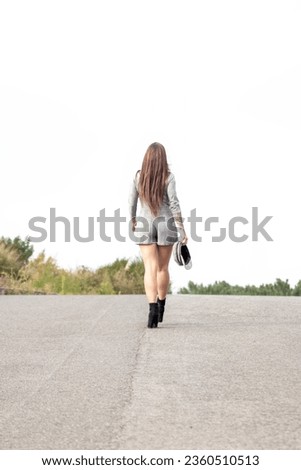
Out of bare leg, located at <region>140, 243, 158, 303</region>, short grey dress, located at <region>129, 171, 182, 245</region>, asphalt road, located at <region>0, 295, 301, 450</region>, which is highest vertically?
short grey dress, located at <region>129, 171, 182, 245</region>

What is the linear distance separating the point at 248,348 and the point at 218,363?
1.31 meters

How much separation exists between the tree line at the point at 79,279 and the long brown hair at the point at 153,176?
10233mm

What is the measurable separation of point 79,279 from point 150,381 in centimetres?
1662

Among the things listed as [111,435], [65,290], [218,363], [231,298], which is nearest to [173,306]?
[231,298]

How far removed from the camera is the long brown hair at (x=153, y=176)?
1232 centimetres

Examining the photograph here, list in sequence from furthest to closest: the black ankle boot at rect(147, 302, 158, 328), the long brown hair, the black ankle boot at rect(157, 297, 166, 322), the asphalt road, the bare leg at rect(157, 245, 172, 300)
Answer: the black ankle boot at rect(157, 297, 166, 322), the bare leg at rect(157, 245, 172, 300), the black ankle boot at rect(147, 302, 158, 328), the long brown hair, the asphalt road

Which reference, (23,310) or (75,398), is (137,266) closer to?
(23,310)

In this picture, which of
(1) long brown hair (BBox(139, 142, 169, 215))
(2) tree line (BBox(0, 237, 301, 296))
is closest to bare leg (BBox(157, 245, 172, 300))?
(1) long brown hair (BBox(139, 142, 169, 215))

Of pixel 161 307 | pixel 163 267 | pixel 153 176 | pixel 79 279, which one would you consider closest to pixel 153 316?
pixel 161 307

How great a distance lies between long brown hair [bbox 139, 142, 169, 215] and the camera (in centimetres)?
1232

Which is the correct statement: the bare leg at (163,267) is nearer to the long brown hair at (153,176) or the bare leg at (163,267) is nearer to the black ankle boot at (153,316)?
the black ankle boot at (153,316)

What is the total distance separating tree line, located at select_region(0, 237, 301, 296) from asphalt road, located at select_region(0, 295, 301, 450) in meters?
8.49

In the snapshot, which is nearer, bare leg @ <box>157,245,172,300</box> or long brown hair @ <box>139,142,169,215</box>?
long brown hair @ <box>139,142,169,215</box>

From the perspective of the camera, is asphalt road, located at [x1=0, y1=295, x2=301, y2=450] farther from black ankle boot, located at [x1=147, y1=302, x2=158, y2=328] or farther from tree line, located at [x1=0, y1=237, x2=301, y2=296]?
tree line, located at [x1=0, y1=237, x2=301, y2=296]
